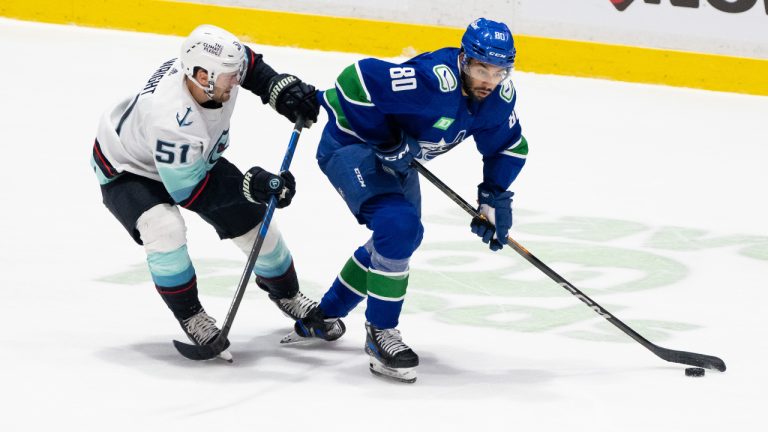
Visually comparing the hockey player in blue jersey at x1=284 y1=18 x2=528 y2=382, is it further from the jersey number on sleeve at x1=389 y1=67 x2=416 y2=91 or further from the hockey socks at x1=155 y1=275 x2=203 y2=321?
the hockey socks at x1=155 y1=275 x2=203 y2=321

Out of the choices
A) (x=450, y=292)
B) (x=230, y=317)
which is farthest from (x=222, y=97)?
(x=450, y=292)

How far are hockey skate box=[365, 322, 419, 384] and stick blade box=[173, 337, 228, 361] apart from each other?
418 millimetres

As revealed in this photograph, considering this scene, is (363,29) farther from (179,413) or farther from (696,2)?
(179,413)

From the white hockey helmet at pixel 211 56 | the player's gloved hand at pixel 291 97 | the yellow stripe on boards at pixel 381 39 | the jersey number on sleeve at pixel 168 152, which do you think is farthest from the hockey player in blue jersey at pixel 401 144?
the yellow stripe on boards at pixel 381 39

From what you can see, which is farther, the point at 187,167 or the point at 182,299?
the point at 182,299

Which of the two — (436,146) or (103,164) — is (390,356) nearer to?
(436,146)

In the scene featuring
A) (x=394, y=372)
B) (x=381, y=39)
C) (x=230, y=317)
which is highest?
(x=381, y=39)

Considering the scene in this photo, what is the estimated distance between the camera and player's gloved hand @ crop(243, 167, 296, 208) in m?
3.35

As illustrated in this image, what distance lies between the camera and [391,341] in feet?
11.1

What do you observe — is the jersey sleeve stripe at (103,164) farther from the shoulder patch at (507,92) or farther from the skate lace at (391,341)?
the shoulder patch at (507,92)

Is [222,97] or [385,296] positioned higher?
[222,97]

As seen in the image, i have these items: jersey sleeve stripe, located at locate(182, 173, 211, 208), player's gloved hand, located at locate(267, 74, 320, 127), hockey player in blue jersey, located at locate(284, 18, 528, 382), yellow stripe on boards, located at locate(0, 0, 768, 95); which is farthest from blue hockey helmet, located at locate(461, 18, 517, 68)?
yellow stripe on boards, located at locate(0, 0, 768, 95)

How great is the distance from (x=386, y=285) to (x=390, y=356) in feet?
0.64

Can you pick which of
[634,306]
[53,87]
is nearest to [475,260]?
[634,306]
